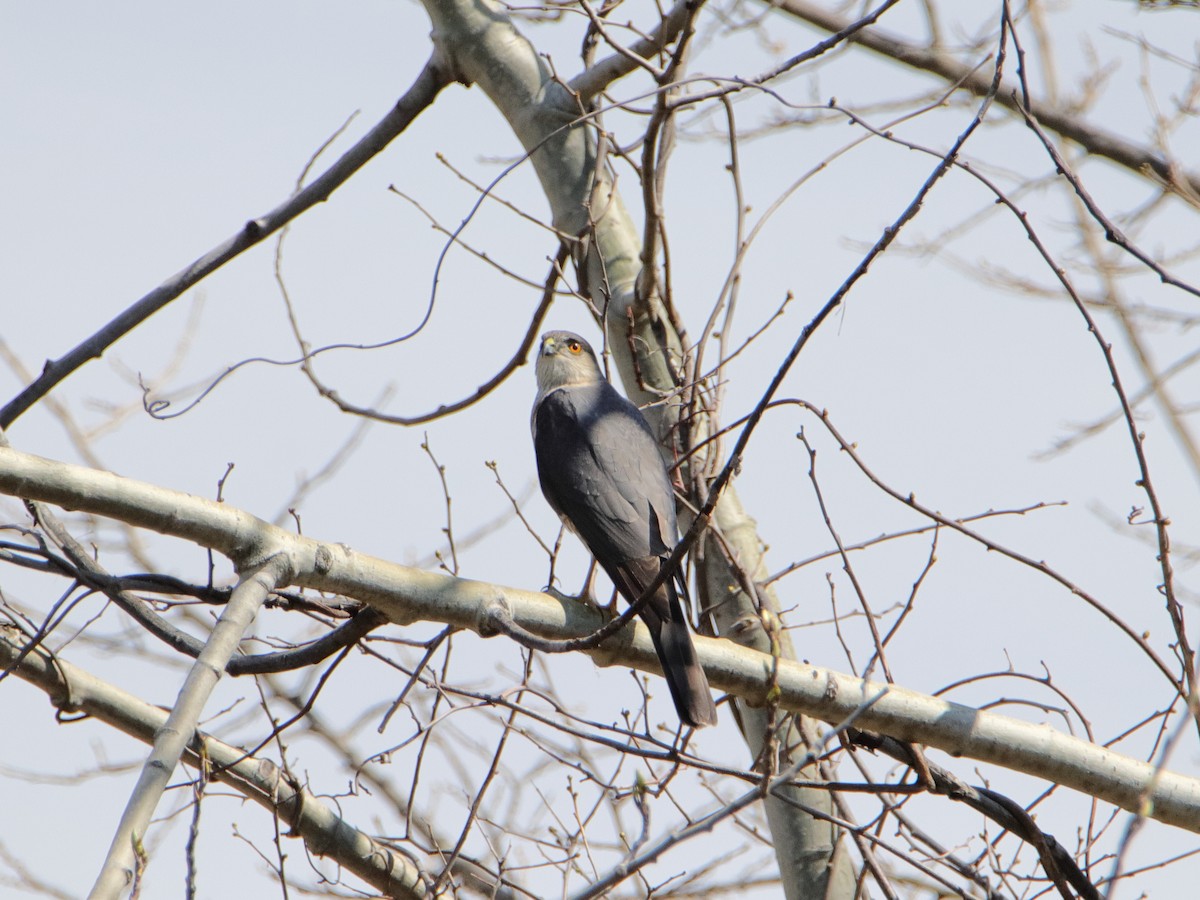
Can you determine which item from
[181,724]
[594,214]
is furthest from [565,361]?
[181,724]

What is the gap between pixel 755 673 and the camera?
3.02 m

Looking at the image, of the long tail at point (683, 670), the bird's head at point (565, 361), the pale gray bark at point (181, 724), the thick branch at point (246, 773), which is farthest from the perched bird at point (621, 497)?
the thick branch at point (246, 773)

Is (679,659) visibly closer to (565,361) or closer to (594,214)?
(594,214)

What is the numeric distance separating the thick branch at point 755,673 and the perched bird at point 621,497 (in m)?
0.08

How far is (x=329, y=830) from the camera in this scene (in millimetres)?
3877

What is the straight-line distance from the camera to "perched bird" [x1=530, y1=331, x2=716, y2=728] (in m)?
3.13

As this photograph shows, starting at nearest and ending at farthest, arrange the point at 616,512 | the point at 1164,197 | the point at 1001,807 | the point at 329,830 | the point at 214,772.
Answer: the point at 1001,807, the point at 214,772, the point at 329,830, the point at 616,512, the point at 1164,197

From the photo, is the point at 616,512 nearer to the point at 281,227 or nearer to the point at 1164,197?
the point at 281,227

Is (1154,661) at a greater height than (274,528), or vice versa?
(274,528)

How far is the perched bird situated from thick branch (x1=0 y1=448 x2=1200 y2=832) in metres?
0.08

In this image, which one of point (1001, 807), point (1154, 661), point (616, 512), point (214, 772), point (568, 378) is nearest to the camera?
point (1154, 661)

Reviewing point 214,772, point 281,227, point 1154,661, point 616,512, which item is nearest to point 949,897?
point 1154,661

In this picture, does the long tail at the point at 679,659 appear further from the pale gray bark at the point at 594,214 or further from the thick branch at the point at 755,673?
the pale gray bark at the point at 594,214

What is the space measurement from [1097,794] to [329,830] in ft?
7.77
